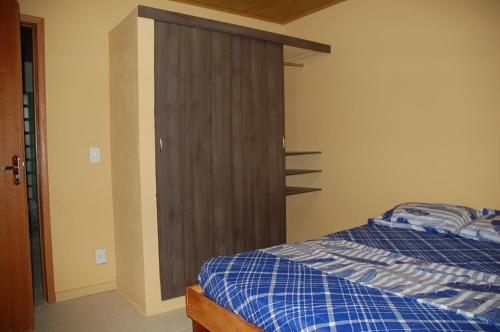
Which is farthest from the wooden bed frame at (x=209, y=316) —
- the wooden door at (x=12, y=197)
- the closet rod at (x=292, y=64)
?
the closet rod at (x=292, y=64)

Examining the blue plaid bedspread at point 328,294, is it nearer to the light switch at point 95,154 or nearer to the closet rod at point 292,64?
the light switch at point 95,154

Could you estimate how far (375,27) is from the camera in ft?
10.5

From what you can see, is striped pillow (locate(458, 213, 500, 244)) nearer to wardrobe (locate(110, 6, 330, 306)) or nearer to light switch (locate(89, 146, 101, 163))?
wardrobe (locate(110, 6, 330, 306))

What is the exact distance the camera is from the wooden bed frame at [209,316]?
151cm

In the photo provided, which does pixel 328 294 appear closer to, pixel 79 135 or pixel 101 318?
pixel 101 318

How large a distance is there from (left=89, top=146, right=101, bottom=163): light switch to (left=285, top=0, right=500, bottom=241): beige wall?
1932mm

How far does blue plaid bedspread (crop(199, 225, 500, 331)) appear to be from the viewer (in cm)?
116

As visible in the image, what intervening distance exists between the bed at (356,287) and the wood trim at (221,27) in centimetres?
169

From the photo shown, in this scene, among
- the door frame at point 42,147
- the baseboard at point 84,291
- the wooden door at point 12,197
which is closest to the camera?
the wooden door at point 12,197

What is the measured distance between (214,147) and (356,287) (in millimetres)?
1680

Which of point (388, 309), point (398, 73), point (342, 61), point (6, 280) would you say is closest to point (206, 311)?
point (388, 309)

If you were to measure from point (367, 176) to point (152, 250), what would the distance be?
1.92 metres

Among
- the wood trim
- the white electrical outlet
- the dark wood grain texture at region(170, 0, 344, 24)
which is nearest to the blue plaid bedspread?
the white electrical outlet

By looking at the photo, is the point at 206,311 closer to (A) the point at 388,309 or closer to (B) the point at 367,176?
(A) the point at 388,309
